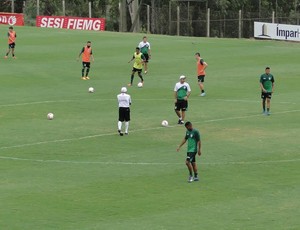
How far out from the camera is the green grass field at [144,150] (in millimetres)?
25016

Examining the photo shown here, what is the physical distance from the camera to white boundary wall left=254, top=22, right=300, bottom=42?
76562mm

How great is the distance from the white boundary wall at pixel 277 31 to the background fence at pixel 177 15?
Answer: 227 cm

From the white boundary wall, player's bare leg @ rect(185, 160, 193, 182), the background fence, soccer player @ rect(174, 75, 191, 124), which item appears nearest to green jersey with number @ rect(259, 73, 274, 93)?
soccer player @ rect(174, 75, 191, 124)

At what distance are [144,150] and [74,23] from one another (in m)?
56.6

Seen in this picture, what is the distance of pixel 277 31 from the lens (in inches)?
3078

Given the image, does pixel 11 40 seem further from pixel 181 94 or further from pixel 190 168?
pixel 190 168

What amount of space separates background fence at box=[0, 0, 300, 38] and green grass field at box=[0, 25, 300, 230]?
2262 cm

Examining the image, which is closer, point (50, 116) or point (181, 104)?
point (181, 104)

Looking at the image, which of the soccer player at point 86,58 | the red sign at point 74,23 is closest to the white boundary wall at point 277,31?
the red sign at point 74,23

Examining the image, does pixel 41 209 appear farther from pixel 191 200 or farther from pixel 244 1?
pixel 244 1

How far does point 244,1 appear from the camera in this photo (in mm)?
98250

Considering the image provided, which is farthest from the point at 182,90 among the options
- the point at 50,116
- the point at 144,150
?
the point at 50,116

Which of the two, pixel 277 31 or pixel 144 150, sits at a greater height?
pixel 277 31

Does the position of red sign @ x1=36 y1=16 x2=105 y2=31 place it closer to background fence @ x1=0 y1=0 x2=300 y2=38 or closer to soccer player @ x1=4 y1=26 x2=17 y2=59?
background fence @ x1=0 y1=0 x2=300 y2=38
